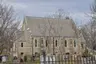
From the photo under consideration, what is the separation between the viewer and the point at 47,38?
85375mm

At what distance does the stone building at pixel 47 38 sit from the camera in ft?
288

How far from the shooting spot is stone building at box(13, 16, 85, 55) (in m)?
87.8

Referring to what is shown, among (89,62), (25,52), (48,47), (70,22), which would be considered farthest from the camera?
(70,22)

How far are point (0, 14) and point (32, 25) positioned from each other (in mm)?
62563

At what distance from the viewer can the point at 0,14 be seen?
32312 mm

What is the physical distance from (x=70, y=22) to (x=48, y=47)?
18258mm

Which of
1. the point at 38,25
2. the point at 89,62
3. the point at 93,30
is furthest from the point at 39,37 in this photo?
the point at 89,62

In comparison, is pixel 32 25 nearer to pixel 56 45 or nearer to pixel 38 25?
pixel 38 25

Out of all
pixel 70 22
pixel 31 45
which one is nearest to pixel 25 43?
pixel 31 45

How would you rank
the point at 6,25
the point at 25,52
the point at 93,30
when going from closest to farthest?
the point at 6,25, the point at 93,30, the point at 25,52

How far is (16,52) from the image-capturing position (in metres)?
87.6

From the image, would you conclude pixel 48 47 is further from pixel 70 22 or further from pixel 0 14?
pixel 0 14

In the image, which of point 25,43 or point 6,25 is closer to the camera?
point 6,25

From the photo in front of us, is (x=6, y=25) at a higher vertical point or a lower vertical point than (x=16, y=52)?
higher
